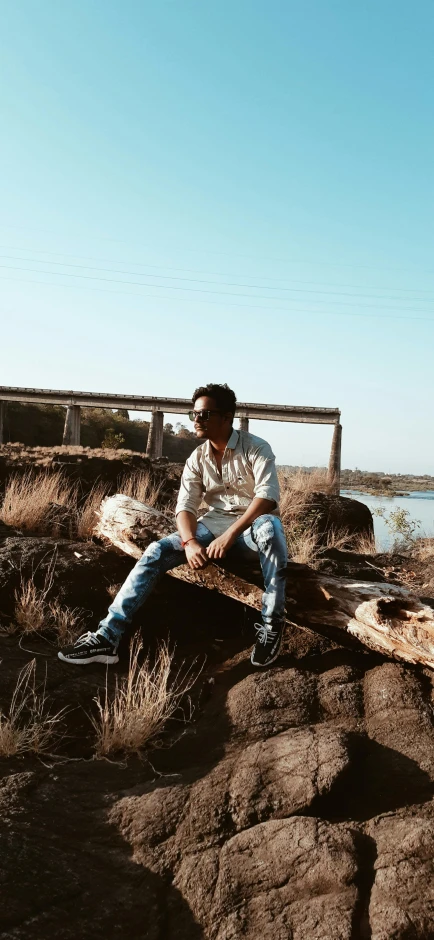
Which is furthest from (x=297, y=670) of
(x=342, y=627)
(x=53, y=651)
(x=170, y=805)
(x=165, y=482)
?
(x=165, y=482)

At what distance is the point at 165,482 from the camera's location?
12.4m

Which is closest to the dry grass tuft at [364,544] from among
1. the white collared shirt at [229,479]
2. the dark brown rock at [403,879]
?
the white collared shirt at [229,479]

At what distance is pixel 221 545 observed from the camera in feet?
15.9

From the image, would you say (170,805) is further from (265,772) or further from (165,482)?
(165,482)

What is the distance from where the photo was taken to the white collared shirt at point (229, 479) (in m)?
5.11

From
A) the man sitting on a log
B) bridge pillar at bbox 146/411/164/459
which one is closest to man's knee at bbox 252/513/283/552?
the man sitting on a log

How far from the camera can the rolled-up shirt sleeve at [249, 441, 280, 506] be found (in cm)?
498

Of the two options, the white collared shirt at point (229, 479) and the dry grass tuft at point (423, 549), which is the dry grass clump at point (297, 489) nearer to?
the dry grass tuft at point (423, 549)

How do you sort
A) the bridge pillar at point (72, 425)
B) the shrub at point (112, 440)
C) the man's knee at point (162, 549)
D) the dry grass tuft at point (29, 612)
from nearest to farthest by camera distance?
the man's knee at point (162, 549)
the dry grass tuft at point (29, 612)
the bridge pillar at point (72, 425)
the shrub at point (112, 440)

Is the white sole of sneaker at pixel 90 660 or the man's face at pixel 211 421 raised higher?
Result: the man's face at pixel 211 421

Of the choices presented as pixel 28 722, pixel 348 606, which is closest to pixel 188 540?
pixel 348 606

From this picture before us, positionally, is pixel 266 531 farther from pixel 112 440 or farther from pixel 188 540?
pixel 112 440

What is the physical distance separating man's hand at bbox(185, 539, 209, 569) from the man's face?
0.79 metres

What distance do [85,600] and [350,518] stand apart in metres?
6.48
